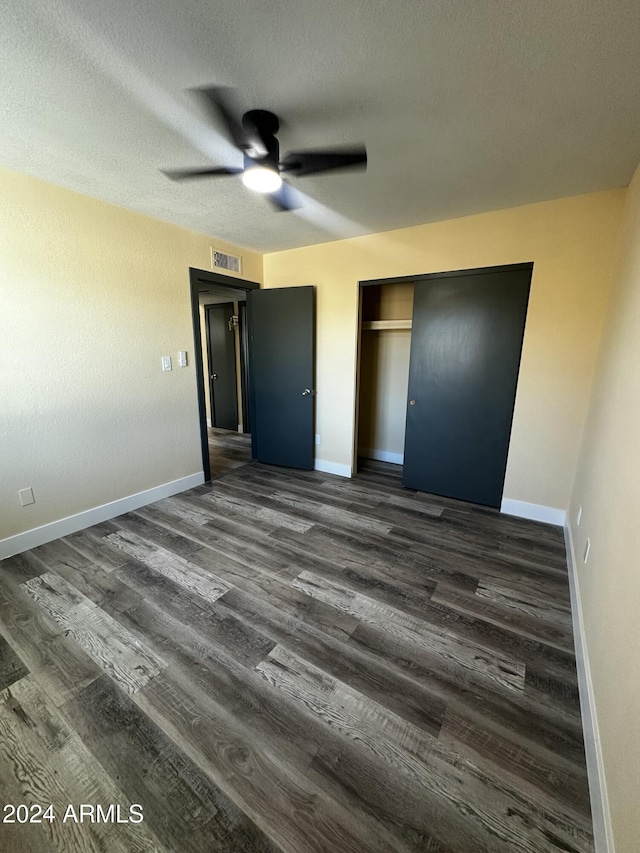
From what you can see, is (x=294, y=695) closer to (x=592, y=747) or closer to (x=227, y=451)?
(x=592, y=747)

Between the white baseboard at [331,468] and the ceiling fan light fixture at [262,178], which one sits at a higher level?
the ceiling fan light fixture at [262,178]

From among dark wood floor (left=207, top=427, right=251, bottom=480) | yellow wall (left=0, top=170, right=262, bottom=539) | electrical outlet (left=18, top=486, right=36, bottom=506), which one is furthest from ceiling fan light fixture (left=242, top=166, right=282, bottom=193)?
dark wood floor (left=207, top=427, right=251, bottom=480)

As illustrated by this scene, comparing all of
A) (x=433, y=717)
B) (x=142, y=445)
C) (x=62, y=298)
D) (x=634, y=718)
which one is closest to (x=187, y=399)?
(x=142, y=445)

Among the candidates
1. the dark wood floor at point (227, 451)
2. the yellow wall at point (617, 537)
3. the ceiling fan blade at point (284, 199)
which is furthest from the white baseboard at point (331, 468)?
the ceiling fan blade at point (284, 199)

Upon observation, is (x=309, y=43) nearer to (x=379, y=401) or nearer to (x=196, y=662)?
(x=196, y=662)

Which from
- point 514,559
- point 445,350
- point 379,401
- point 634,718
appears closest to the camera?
point 634,718

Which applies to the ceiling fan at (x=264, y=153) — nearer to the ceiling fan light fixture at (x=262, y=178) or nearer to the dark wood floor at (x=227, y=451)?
the ceiling fan light fixture at (x=262, y=178)

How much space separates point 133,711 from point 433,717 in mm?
1193

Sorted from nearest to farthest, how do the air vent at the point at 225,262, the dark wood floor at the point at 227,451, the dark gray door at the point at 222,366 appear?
the air vent at the point at 225,262
the dark wood floor at the point at 227,451
the dark gray door at the point at 222,366

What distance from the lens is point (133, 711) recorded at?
1.27 meters

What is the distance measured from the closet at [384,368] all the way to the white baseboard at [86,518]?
2.28 meters

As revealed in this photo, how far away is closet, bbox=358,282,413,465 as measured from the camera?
12.4ft

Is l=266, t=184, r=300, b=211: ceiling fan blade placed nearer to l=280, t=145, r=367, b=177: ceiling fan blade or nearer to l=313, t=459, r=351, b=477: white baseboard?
l=280, t=145, r=367, b=177: ceiling fan blade

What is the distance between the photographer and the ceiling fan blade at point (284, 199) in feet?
7.37
